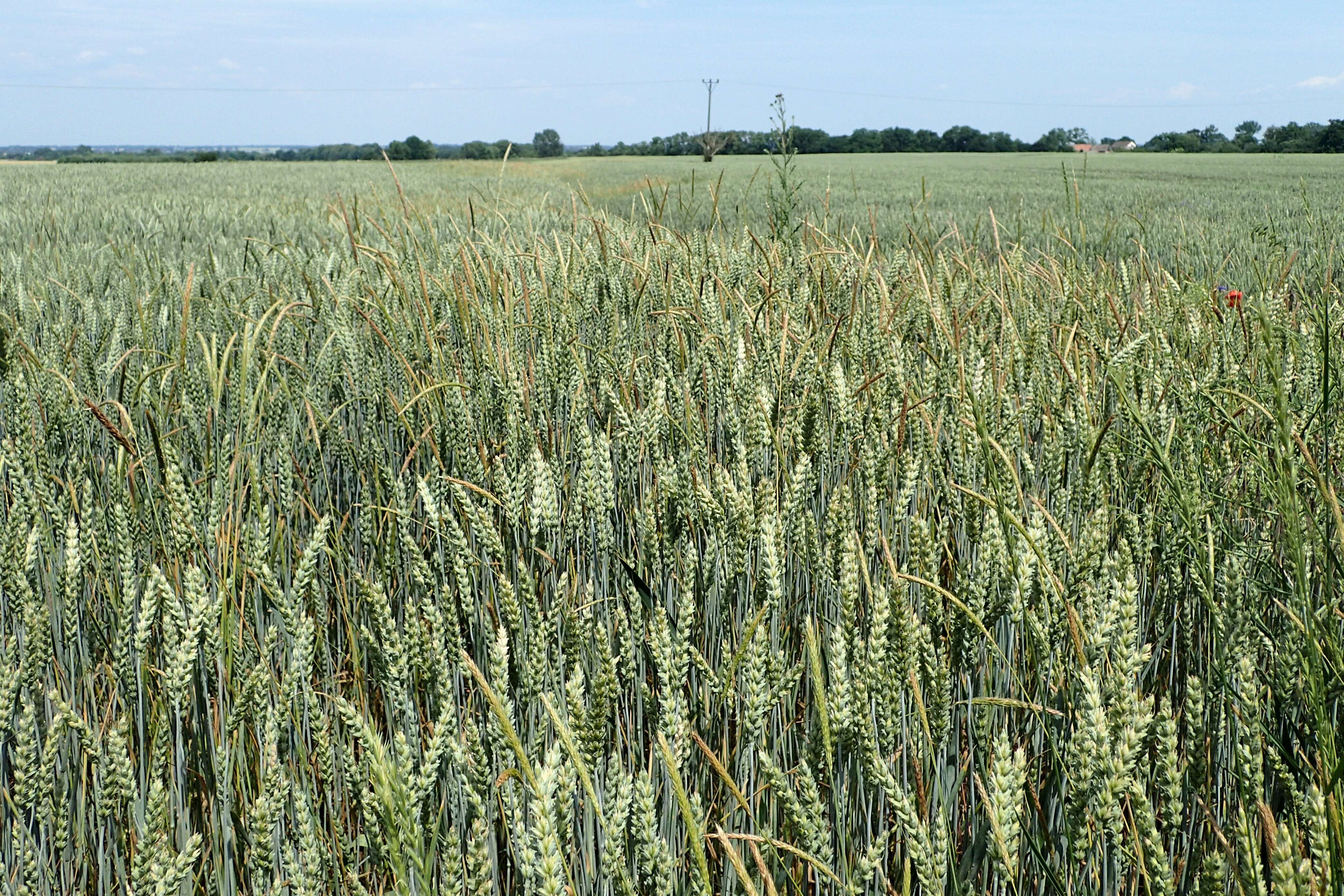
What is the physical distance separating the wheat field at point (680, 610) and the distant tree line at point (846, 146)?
2927cm

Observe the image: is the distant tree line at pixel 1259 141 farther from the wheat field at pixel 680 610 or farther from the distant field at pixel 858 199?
the wheat field at pixel 680 610

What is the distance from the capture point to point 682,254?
3.04 m

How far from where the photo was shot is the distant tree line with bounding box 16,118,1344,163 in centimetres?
3447

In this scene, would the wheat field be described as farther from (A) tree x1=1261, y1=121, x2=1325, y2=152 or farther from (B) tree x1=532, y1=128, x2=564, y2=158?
(B) tree x1=532, y1=128, x2=564, y2=158

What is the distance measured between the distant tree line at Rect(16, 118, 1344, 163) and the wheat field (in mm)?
29273

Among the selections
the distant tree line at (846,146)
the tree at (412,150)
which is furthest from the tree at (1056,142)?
the tree at (412,150)

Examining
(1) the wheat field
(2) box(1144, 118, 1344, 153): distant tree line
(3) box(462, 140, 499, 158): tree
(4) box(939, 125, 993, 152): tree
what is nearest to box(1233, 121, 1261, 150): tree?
(2) box(1144, 118, 1344, 153): distant tree line

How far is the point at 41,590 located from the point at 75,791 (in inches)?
13.1

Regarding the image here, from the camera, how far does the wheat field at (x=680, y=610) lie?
71 cm

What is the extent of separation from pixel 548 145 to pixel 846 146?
2077cm

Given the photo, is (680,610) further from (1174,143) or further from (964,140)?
(964,140)

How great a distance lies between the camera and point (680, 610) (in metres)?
0.87

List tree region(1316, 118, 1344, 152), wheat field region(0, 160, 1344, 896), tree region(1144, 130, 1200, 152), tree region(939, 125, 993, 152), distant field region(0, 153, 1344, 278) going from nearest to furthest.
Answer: wheat field region(0, 160, 1344, 896), distant field region(0, 153, 1344, 278), tree region(1316, 118, 1344, 152), tree region(1144, 130, 1200, 152), tree region(939, 125, 993, 152)

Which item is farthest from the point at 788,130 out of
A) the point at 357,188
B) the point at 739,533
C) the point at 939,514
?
the point at 357,188
